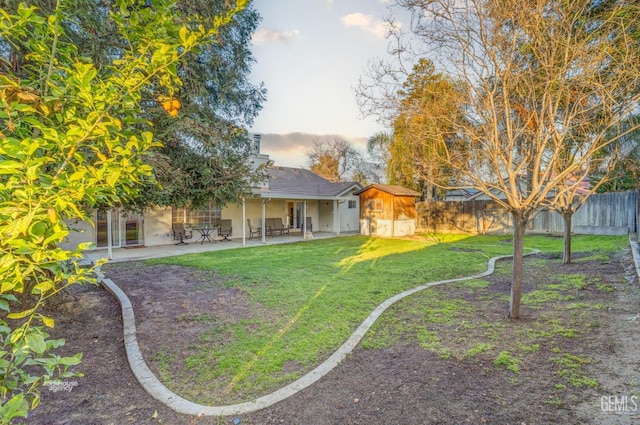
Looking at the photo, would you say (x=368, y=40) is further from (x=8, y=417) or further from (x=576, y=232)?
(x=576, y=232)

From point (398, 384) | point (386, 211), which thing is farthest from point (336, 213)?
point (398, 384)

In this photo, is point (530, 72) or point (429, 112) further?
point (429, 112)

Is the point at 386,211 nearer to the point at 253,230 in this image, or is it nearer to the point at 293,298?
the point at 253,230

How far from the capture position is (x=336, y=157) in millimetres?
37531

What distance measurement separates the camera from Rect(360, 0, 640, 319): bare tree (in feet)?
14.5

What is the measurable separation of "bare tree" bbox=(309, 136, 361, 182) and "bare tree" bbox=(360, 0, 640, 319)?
105 ft

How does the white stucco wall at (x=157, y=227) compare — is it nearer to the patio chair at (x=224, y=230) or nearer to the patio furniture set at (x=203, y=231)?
the patio furniture set at (x=203, y=231)

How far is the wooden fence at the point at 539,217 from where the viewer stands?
13.5 meters


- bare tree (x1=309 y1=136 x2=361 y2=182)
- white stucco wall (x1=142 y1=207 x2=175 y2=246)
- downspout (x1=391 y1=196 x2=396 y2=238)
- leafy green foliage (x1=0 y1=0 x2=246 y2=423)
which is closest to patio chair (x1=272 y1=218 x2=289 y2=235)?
white stucco wall (x1=142 y1=207 x2=175 y2=246)

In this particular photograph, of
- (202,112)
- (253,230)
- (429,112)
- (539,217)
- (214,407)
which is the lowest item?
(214,407)

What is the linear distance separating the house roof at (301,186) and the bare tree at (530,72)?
11.1m

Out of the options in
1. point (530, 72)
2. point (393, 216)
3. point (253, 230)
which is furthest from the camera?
point (393, 216)

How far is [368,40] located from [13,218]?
7.41 m

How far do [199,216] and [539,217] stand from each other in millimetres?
17398
